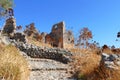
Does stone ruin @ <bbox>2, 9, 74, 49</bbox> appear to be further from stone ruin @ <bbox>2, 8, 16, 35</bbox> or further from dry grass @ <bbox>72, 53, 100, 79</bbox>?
dry grass @ <bbox>72, 53, 100, 79</bbox>

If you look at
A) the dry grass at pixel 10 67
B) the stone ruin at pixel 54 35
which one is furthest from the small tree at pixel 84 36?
the dry grass at pixel 10 67

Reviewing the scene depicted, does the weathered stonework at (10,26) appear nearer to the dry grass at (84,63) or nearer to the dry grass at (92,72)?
the dry grass at (92,72)

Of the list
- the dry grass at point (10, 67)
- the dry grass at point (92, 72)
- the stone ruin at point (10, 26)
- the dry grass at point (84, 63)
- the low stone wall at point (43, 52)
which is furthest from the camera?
the stone ruin at point (10, 26)

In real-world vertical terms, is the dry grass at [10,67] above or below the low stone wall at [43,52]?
below

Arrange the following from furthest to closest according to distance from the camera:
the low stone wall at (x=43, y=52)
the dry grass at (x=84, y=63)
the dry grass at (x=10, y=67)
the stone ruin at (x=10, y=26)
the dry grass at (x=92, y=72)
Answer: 1. the stone ruin at (x=10, y=26)
2. the low stone wall at (x=43, y=52)
3. the dry grass at (x=84, y=63)
4. the dry grass at (x=92, y=72)
5. the dry grass at (x=10, y=67)

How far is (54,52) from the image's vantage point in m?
20.0

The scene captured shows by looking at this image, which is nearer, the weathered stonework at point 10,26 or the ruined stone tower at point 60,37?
the weathered stonework at point 10,26

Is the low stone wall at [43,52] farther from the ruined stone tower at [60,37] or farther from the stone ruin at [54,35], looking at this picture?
the ruined stone tower at [60,37]

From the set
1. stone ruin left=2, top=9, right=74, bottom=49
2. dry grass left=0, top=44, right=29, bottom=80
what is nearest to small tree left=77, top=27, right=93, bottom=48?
stone ruin left=2, top=9, right=74, bottom=49

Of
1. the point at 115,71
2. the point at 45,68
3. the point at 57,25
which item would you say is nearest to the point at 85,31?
the point at 57,25

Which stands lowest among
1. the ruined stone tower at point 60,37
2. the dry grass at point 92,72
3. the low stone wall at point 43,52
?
the dry grass at point 92,72

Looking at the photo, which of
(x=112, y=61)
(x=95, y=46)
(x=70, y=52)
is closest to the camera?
(x=112, y=61)

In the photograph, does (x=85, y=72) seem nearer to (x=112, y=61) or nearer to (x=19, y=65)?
(x=112, y=61)

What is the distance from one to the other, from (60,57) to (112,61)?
832cm
